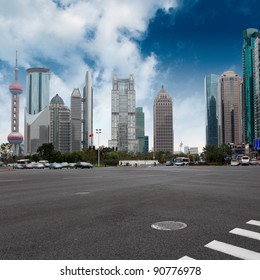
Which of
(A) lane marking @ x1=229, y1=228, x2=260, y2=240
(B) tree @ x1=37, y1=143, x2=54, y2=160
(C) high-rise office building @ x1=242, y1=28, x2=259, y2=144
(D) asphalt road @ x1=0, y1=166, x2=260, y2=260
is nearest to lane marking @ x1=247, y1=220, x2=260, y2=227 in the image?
(D) asphalt road @ x1=0, y1=166, x2=260, y2=260

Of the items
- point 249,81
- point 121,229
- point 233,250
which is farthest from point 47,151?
point 249,81

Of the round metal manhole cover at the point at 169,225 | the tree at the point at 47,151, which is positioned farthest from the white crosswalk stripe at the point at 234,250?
the tree at the point at 47,151

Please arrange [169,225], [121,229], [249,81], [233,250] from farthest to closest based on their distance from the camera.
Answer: [249,81]
[169,225]
[121,229]
[233,250]

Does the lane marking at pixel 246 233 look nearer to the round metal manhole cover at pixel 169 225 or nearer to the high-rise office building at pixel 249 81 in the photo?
the round metal manhole cover at pixel 169 225

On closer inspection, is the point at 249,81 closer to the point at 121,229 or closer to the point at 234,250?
the point at 121,229

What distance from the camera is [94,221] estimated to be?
6.48m

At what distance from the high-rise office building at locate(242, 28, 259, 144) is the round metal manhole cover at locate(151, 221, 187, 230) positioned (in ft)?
577

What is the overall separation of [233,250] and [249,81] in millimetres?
187025

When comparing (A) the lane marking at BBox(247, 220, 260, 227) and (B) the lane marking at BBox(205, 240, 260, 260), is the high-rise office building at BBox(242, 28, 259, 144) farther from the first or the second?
(B) the lane marking at BBox(205, 240, 260, 260)

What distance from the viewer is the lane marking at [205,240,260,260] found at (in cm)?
413

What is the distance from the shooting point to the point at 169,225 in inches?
234

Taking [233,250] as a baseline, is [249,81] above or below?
above
